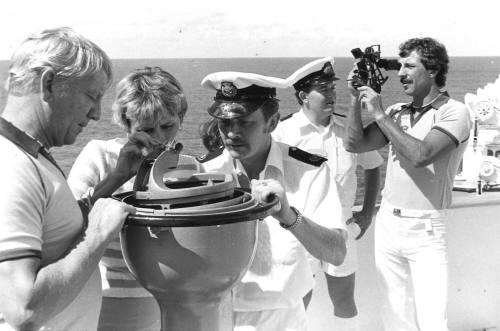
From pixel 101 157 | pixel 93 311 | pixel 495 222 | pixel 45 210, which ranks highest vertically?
pixel 45 210

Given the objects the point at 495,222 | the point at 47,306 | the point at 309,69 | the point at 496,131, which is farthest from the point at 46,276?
the point at 496,131

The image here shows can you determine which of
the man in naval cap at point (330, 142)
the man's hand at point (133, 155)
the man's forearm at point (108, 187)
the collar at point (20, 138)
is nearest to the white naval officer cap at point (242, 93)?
the man's hand at point (133, 155)

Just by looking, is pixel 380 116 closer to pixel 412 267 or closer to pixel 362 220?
pixel 362 220

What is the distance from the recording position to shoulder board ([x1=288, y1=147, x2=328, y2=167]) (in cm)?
214

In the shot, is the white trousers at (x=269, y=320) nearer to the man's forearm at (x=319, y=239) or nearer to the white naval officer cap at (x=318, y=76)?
the man's forearm at (x=319, y=239)

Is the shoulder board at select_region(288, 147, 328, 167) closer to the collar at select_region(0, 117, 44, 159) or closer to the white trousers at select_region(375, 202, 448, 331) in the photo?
the collar at select_region(0, 117, 44, 159)

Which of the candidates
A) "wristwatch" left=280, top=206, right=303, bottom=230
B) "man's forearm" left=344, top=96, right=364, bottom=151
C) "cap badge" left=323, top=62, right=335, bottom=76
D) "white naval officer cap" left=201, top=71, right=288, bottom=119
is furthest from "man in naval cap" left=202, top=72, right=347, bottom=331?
"cap badge" left=323, top=62, right=335, bottom=76

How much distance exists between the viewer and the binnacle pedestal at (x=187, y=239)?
143 cm

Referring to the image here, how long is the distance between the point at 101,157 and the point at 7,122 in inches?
33.0

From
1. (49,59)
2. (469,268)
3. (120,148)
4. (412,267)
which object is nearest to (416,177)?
(412,267)

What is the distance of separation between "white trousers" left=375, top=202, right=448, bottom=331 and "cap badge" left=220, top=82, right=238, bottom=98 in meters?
1.53

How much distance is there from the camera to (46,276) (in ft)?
3.99

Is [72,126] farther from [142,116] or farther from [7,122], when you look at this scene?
[142,116]

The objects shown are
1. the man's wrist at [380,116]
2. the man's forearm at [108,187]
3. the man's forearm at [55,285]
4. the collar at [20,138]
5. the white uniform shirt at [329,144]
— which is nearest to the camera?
the man's forearm at [55,285]
